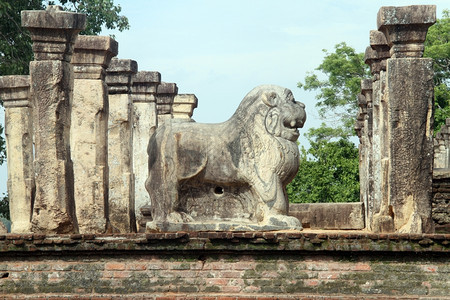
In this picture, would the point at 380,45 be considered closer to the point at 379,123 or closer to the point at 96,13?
the point at 379,123

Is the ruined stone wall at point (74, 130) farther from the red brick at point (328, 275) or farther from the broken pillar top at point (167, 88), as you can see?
the red brick at point (328, 275)

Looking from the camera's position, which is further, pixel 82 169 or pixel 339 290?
pixel 82 169

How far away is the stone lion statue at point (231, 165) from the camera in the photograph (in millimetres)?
11898

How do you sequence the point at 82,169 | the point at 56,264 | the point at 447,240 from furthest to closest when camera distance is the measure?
1. the point at 82,169
2. the point at 56,264
3. the point at 447,240

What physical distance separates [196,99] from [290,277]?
8.76 metres

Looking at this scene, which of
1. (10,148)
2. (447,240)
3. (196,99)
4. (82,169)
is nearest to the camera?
(447,240)

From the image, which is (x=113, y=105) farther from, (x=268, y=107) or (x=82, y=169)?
(x=268, y=107)

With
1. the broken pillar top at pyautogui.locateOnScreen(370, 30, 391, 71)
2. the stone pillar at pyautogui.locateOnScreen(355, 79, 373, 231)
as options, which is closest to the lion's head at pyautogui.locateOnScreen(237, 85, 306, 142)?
the broken pillar top at pyautogui.locateOnScreen(370, 30, 391, 71)

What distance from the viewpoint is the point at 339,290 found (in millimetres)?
10430

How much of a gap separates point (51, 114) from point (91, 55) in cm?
156

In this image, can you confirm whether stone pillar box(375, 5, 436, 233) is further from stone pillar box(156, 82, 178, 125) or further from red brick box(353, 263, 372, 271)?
stone pillar box(156, 82, 178, 125)

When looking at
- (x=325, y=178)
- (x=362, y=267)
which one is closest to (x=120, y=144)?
(x=362, y=267)

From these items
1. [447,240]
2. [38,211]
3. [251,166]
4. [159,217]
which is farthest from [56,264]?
[447,240]

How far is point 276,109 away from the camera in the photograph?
12055 mm
